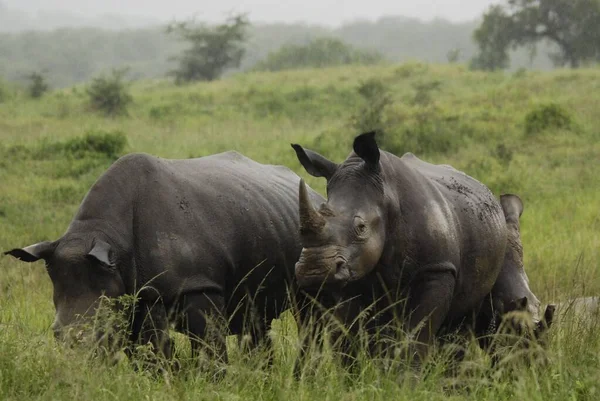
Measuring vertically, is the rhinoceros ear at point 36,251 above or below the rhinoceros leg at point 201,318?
above

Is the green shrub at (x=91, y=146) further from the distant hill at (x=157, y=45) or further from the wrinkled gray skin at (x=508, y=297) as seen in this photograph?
the distant hill at (x=157, y=45)

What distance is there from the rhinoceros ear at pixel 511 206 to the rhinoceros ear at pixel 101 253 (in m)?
2.74

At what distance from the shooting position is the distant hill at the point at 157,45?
102 metres

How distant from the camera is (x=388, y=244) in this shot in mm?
5188

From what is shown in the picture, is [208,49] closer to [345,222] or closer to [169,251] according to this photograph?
[169,251]

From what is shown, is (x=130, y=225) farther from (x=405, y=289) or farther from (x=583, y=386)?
(x=583, y=386)

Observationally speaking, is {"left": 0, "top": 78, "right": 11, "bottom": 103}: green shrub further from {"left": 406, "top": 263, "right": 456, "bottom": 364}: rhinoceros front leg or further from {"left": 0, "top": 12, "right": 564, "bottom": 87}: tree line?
{"left": 0, "top": 12, "right": 564, "bottom": 87}: tree line

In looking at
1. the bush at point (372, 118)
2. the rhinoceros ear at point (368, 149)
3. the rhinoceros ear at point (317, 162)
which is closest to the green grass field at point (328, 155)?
the bush at point (372, 118)

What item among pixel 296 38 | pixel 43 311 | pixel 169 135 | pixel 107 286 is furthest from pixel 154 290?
pixel 296 38

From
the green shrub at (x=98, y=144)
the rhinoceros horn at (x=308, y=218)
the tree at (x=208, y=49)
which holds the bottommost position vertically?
the tree at (x=208, y=49)

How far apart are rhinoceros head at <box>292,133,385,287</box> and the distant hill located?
8428 centimetres

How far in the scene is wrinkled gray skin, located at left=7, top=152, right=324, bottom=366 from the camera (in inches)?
215

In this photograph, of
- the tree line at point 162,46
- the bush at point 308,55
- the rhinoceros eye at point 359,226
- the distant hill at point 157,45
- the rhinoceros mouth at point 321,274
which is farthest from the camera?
the distant hill at point 157,45

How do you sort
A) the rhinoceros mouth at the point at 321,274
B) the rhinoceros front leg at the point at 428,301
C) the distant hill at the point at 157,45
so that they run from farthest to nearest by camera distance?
the distant hill at the point at 157,45 → the rhinoceros front leg at the point at 428,301 → the rhinoceros mouth at the point at 321,274
